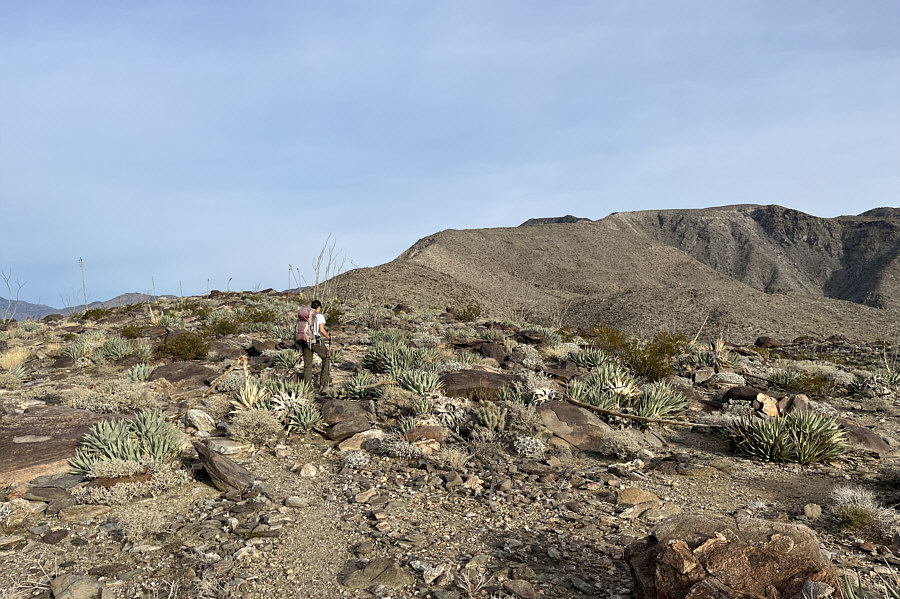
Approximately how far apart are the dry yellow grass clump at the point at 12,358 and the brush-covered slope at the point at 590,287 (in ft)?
72.3

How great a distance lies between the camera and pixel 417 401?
8.12m

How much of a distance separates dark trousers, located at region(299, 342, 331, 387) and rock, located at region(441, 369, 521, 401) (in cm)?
229

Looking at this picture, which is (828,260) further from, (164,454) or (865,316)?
(164,454)

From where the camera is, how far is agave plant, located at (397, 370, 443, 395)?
855 centimetres

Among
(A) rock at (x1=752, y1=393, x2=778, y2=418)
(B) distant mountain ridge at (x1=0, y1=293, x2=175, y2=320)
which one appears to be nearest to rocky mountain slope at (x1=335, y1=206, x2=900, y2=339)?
(B) distant mountain ridge at (x1=0, y1=293, x2=175, y2=320)

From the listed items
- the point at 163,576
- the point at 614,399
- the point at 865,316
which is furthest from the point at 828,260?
the point at 163,576

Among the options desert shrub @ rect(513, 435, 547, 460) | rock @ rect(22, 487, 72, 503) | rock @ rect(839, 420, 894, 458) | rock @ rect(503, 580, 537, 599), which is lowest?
rock @ rect(839, 420, 894, 458)

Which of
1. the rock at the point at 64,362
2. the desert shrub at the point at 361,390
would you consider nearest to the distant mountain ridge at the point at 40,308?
the rock at the point at 64,362

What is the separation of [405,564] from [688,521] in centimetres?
214

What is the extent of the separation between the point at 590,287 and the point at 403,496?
59.2m

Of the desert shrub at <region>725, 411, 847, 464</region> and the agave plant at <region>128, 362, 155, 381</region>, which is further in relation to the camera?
the agave plant at <region>128, 362, 155, 381</region>

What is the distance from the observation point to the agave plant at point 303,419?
789 centimetres

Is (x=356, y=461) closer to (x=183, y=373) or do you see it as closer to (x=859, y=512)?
(x=859, y=512)

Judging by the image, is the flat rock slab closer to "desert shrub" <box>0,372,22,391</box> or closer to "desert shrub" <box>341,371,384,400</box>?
"desert shrub" <box>341,371,384,400</box>
